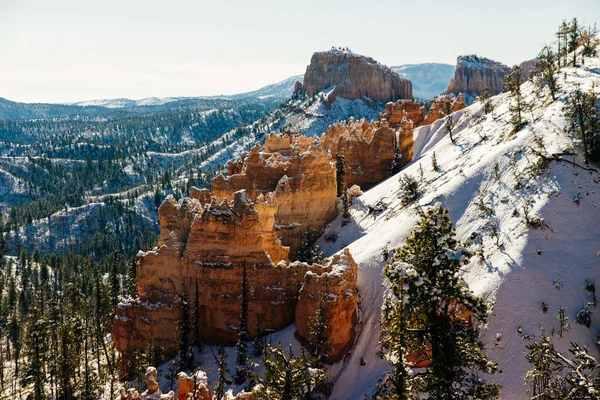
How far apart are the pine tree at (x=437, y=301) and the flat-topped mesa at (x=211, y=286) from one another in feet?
57.6

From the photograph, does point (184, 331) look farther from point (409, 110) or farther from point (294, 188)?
point (409, 110)

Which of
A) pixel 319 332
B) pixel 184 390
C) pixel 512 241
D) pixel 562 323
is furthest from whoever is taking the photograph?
pixel 512 241

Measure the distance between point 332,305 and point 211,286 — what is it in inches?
391

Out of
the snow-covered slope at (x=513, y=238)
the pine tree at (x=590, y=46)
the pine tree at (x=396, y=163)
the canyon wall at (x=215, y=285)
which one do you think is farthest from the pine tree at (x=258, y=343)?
the pine tree at (x=590, y=46)

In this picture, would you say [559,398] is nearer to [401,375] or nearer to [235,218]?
[401,375]

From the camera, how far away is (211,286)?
3775 cm

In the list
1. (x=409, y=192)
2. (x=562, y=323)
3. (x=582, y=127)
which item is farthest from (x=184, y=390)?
(x=582, y=127)

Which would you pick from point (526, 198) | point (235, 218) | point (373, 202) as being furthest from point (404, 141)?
point (235, 218)

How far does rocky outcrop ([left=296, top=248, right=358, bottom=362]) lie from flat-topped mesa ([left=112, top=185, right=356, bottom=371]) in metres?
1.34

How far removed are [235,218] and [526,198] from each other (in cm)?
2225

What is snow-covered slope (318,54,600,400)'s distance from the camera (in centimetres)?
2948

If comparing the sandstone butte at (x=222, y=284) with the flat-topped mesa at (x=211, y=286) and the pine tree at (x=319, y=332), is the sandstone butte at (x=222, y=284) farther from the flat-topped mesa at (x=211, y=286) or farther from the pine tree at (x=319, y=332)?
the pine tree at (x=319, y=332)

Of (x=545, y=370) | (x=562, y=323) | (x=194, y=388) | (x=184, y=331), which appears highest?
(x=545, y=370)

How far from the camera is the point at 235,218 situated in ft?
125
